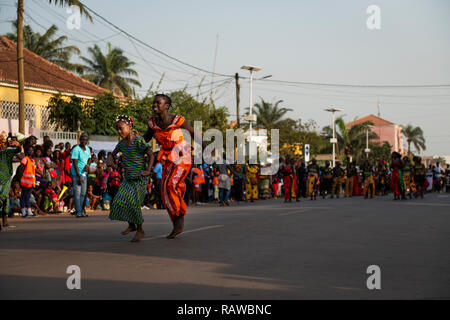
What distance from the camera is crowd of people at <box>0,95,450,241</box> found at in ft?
30.8

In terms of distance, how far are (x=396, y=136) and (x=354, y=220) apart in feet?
361

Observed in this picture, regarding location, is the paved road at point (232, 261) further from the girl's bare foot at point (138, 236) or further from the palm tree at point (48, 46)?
the palm tree at point (48, 46)

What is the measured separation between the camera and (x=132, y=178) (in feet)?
30.8

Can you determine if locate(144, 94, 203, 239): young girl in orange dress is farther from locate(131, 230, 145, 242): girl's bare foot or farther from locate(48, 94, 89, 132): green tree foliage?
locate(48, 94, 89, 132): green tree foliage

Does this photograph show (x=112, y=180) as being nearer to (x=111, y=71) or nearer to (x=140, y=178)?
(x=140, y=178)

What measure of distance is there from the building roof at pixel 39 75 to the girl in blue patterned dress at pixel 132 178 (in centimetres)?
2162

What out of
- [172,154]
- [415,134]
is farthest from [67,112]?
[415,134]

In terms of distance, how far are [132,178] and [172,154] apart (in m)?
0.72

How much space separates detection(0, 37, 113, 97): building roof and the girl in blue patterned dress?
70.9 ft

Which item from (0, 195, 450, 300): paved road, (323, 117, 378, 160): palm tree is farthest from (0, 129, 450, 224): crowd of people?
(323, 117, 378, 160): palm tree

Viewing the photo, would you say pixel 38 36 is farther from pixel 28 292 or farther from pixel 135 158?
pixel 28 292
